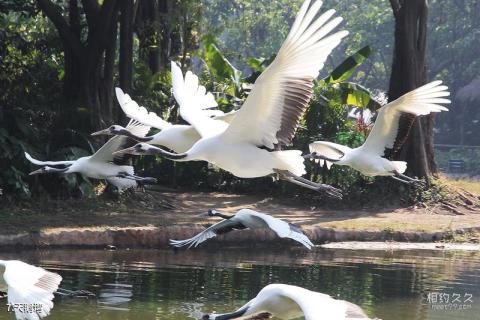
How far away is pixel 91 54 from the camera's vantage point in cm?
1580

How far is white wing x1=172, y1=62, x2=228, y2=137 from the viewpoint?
10250 millimetres

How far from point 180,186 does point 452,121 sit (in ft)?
80.2

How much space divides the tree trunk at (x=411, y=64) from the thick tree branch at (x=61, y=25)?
585 cm

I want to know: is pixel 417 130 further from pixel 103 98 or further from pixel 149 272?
pixel 149 272

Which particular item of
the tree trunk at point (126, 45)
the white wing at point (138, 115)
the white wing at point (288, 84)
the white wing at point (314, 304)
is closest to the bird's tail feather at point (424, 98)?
the white wing at point (288, 84)

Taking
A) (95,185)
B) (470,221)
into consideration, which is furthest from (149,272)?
(470,221)

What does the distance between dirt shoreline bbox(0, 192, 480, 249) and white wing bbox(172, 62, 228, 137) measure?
1787 mm

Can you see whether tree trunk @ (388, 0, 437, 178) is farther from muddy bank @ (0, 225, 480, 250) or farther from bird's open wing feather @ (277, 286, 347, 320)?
bird's open wing feather @ (277, 286, 347, 320)

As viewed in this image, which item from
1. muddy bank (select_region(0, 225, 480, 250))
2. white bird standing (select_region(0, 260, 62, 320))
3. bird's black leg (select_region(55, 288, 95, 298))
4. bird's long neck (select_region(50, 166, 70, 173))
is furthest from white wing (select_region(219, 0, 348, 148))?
muddy bank (select_region(0, 225, 480, 250))

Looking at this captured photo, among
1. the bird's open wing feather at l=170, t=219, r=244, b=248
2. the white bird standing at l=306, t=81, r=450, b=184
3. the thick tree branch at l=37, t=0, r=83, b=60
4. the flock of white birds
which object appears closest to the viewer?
the flock of white birds

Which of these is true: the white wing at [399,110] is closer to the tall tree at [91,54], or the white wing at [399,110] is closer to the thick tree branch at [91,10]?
the tall tree at [91,54]

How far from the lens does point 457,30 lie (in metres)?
41.7

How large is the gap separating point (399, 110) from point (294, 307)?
208 inches

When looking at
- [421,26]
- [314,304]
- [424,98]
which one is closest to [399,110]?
[424,98]
